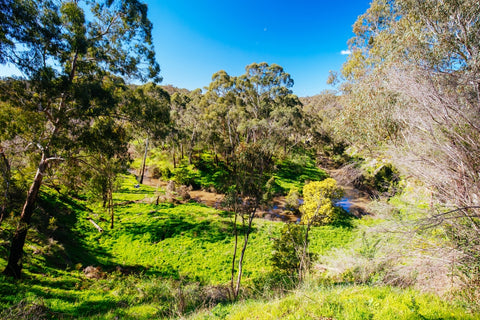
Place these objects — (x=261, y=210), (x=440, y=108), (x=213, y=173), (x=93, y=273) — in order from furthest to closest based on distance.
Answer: (x=213, y=173), (x=261, y=210), (x=93, y=273), (x=440, y=108)

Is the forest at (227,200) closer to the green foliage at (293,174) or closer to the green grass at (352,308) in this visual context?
the green grass at (352,308)

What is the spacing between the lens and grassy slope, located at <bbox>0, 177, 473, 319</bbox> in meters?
3.96

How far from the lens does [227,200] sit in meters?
11.2

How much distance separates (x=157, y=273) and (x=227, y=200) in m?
4.82

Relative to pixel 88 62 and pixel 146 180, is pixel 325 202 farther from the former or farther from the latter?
pixel 146 180

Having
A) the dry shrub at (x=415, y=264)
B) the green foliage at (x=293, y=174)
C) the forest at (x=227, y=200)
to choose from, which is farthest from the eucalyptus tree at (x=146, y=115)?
the green foliage at (x=293, y=174)

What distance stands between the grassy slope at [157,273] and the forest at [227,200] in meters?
0.06

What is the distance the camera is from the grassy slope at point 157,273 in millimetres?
3957

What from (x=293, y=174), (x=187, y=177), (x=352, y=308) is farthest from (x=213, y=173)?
(x=352, y=308)

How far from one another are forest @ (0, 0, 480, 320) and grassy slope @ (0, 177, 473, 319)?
0.20ft

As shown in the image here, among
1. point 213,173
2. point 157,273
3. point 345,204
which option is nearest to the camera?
point 157,273

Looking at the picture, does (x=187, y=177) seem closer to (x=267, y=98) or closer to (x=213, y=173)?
(x=213, y=173)

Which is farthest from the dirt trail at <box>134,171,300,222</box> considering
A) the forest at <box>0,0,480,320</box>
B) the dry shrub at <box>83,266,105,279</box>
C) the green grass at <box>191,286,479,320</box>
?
the green grass at <box>191,286,479,320</box>

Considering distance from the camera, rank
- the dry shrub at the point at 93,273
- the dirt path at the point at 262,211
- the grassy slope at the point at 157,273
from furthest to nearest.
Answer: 1. the dirt path at the point at 262,211
2. the dry shrub at the point at 93,273
3. the grassy slope at the point at 157,273
